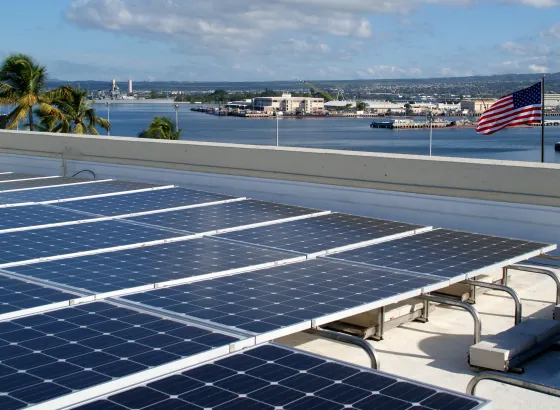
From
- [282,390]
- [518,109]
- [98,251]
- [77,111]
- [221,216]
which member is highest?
[77,111]

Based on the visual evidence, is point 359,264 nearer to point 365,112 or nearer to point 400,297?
point 400,297

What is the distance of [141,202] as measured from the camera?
53.4 ft

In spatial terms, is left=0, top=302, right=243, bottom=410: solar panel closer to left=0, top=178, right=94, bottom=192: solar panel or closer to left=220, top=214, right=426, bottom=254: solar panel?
left=220, top=214, right=426, bottom=254: solar panel

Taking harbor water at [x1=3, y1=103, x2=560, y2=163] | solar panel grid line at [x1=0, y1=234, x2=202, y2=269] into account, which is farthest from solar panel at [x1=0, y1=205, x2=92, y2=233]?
harbor water at [x1=3, y1=103, x2=560, y2=163]

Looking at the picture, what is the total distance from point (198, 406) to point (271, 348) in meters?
1.57

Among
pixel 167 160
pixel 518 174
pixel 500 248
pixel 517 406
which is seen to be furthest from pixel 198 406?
pixel 167 160

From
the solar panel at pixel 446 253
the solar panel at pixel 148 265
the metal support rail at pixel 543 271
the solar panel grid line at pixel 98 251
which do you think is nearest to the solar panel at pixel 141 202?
the solar panel grid line at pixel 98 251

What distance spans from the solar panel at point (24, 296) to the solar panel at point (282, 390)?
2.57 m

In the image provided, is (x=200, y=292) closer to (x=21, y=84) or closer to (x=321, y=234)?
(x=321, y=234)

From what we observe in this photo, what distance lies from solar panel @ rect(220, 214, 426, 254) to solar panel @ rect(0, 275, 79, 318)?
3.79 metres

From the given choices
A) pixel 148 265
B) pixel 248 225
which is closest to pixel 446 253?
pixel 248 225

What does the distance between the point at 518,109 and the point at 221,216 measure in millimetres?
10367

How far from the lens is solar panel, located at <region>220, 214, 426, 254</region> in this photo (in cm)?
1205

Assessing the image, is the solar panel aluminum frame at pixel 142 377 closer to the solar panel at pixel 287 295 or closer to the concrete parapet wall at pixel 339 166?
the solar panel at pixel 287 295
